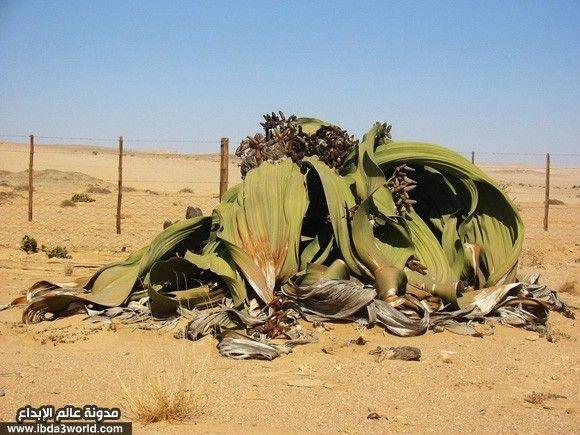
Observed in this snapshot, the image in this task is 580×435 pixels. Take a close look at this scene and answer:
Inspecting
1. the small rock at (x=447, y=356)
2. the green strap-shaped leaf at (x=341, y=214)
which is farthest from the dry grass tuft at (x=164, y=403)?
the green strap-shaped leaf at (x=341, y=214)

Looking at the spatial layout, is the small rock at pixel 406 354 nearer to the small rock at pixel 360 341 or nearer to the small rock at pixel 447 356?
the small rock at pixel 447 356

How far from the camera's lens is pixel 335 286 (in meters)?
5.96

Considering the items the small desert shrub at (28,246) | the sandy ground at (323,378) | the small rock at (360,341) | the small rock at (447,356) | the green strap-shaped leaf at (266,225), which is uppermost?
the green strap-shaped leaf at (266,225)

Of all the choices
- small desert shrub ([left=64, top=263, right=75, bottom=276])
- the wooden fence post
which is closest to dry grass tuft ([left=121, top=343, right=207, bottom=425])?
small desert shrub ([left=64, top=263, right=75, bottom=276])

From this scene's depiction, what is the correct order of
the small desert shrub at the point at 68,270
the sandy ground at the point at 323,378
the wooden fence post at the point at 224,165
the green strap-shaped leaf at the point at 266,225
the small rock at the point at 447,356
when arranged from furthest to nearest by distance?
the wooden fence post at the point at 224,165, the small desert shrub at the point at 68,270, the green strap-shaped leaf at the point at 266,225, the small rock at the point at 447,356, the sandy ground at the point at 323,378

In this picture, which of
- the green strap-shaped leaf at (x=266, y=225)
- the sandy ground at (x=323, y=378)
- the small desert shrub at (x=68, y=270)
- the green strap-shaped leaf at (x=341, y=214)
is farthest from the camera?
the small desert shrub at (x=68, y=270)

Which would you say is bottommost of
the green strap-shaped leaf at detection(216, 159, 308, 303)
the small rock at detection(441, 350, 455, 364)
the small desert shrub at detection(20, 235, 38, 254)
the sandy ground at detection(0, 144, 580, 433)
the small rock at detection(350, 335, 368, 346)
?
the small desert shrub at detection(20, 235, 38, 254)

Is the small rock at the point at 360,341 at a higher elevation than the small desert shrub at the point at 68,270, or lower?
higher

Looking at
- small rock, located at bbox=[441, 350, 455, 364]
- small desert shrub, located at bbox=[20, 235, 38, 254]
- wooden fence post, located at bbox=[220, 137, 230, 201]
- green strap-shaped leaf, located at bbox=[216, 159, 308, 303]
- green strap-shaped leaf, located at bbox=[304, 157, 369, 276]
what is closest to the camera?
small rock, located at bbox=[441, 350, 455, 364]

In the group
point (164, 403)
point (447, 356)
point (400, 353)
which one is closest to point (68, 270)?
point (400, 353)

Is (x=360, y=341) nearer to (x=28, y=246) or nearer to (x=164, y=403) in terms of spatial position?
(x=164, y=403)

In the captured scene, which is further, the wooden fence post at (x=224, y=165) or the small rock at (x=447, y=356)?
Result: the wooden fence post at (x=224, y=165)

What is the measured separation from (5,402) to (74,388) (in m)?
0.42

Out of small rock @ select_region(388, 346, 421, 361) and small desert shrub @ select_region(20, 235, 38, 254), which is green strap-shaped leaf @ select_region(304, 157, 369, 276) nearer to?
small rock @ select_region(388, 346, 421, 361)
